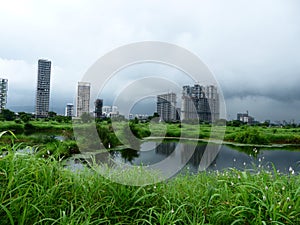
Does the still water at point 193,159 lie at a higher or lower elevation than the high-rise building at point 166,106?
lower

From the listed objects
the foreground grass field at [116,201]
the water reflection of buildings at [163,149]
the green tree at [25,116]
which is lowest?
the water reflection of buildings at [163,149]

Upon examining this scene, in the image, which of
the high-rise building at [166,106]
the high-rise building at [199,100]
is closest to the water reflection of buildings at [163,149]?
the high-rise building at [166,106]

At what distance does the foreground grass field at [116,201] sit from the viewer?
119 cm

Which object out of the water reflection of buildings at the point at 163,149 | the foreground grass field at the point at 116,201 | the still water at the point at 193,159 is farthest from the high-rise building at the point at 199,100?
the water reflection of buildings at the point at 163,149

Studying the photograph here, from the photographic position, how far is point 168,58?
8.16 feet

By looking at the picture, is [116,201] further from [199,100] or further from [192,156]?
[192,156]

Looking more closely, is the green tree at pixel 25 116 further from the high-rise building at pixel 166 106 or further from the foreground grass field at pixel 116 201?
the foreground grass field at pixel 116 201

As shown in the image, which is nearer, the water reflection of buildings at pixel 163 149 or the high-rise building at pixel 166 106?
the high-rise building at pixel 166 106

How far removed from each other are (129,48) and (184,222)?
163 centimetres

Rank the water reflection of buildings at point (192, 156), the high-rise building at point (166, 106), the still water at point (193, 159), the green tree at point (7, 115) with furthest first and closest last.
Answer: the green tree at point (7, 115), the water reflection of buildings at point (192, 156), the high-rise building at point (166, 106), the still water at point (193, 159)

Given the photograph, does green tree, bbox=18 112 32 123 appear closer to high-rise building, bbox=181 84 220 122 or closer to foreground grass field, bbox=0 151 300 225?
high-rise building, bbox=181 84 220 122

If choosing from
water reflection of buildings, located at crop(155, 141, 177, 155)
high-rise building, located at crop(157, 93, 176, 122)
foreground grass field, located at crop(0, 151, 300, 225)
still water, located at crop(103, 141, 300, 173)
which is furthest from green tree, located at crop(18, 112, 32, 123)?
foreground grass field, located at crop(0, 151, 300, 225)

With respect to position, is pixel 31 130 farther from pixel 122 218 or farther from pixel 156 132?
pixel 122 218

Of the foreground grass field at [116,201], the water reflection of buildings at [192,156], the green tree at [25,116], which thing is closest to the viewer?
the foreground grass field at [116,201]
